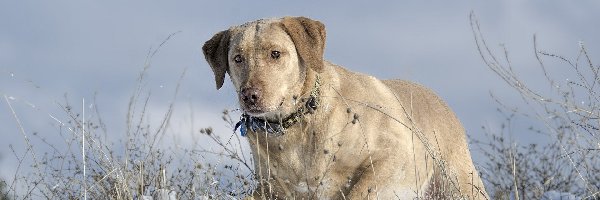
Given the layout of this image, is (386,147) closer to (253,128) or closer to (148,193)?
(253,128)

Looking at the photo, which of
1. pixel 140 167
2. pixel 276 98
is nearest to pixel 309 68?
pixel 276 98

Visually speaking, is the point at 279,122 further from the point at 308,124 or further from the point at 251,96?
the point at 251,96

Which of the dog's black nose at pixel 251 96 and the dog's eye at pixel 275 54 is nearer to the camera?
the dog's black nose at pixel 251 96

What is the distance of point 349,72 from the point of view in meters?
6.52

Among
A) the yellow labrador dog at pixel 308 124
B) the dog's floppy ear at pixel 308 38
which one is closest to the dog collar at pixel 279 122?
the yellow labrador dog at pixel 308 124

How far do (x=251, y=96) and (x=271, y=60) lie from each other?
36cm

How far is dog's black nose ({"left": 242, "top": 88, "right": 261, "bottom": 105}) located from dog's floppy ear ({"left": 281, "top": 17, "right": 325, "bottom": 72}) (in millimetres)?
473

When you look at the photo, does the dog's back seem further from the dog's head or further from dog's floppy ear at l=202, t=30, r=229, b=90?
dog's floppy ear at l=202, t=30, r=229, b=90

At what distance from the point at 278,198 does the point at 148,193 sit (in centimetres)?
121

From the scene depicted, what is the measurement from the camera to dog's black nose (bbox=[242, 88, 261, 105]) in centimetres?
550

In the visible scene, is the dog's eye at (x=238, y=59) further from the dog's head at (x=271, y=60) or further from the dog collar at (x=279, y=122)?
the dog collar at (x=279, y=122)

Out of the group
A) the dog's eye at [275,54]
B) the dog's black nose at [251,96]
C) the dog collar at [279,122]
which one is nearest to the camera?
the dog's black nose at [251,96]

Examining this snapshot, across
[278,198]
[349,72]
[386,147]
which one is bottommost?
[278,198]

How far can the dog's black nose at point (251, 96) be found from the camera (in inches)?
217
